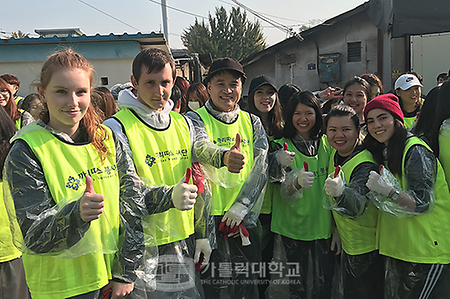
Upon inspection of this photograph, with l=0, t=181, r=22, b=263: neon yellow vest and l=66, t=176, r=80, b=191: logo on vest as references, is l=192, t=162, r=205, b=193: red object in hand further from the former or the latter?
l=0, t=181, r=22, b=263: neon yellow vest

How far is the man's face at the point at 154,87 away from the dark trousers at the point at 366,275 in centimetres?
171

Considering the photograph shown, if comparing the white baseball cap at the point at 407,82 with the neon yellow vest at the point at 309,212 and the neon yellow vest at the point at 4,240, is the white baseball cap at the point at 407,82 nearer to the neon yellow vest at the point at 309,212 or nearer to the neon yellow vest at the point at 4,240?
the neon yellow vest at the point at 309,212

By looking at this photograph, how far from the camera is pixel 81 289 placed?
1.58 meters

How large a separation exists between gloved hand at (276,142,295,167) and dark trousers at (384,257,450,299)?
3.11 feet

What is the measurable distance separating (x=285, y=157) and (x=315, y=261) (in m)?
0.90

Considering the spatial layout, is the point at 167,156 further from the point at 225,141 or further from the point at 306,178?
the point at 306,178

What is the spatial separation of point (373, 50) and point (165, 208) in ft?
39.1

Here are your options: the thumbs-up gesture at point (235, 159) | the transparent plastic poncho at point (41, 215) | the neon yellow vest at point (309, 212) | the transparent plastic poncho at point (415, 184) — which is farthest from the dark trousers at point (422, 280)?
the transparent plastic poncho at point (41, 215)

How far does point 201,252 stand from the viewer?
2.23 meters

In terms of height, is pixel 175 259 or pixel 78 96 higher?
pixel 78 96

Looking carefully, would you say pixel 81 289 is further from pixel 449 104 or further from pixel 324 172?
pixel 449 104

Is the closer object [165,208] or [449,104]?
[165,208]

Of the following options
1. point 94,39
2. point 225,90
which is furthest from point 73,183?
point 94,39

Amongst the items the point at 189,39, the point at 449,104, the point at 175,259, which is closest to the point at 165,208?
the point at 175,259
